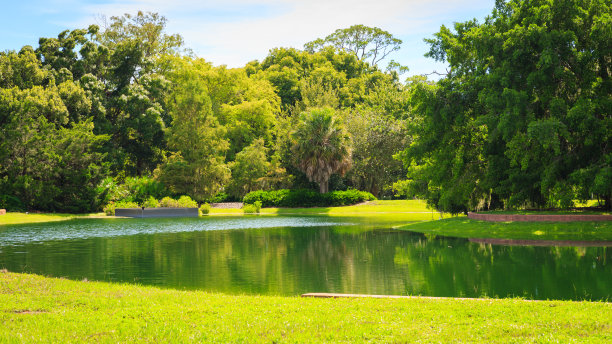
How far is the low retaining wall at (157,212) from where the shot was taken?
158ft

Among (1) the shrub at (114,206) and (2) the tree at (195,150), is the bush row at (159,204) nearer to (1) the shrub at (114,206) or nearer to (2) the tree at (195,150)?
(1) the shrub at (114,206)

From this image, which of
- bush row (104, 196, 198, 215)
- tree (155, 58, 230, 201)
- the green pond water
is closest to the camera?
the green pond water

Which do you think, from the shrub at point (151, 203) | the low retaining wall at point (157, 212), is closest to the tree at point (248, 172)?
the low retaining wall at point (157, 212)

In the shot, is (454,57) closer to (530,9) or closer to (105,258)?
(530,9)

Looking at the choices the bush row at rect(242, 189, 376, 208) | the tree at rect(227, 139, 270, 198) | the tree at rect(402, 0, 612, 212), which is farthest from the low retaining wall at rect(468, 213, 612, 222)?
the tree at rect(227, 139, 270, 198)

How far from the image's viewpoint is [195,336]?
300 inches

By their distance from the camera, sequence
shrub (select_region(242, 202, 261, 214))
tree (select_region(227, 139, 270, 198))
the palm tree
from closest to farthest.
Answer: shrub (select_region(242, 202, 261, 214)), the palm tree, tree (select_region(227, 139, 270, 198))

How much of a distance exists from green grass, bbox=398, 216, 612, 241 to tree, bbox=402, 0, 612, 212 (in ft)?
3.70

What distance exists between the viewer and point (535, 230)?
2441cm

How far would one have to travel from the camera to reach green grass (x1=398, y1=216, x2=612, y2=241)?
76.1 ft

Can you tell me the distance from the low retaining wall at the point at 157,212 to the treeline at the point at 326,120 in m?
3.74

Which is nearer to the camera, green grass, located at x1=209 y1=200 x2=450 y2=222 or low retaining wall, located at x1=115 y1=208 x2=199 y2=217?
low retaining wall, located at x1=115 y1=208 x2=199 y2=217

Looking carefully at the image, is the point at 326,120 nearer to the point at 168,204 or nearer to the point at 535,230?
the point at 168,204

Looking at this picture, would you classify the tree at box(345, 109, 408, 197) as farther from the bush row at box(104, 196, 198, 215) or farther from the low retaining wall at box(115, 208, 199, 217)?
the low retaining wall at box(115, 208, 199, 217)
